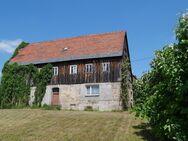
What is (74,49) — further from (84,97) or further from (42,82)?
(84,97)

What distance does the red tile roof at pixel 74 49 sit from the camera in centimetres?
3745

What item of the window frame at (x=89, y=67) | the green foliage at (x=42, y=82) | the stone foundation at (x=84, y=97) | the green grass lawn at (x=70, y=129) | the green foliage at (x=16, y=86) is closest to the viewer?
the green grass lawn at (x=70, y=129)

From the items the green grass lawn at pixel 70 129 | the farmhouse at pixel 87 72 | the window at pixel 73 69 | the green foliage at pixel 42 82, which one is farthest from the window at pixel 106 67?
the green grass lawn at pixel 70 129

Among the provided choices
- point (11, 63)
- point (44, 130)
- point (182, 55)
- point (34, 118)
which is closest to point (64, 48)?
point (11, 63)

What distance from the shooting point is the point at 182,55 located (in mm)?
13969

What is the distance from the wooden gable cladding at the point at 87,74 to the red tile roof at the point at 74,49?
1.93ft

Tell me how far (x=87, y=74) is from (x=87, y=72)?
0.23m

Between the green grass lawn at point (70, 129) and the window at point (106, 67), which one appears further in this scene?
the window at point (106, 67)

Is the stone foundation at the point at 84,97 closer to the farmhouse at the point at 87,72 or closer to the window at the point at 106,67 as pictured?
the farmhouse at the point at 87,72

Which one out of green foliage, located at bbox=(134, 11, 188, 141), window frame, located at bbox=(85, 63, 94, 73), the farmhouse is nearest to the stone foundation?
the farmhouse

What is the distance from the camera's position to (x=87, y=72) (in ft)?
123

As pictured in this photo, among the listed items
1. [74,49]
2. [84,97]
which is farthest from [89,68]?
[74,49]

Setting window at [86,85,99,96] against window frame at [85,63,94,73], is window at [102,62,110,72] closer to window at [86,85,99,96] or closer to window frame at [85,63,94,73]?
window frame at [85,63,94,73]

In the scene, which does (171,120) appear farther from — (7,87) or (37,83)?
(7,87)
